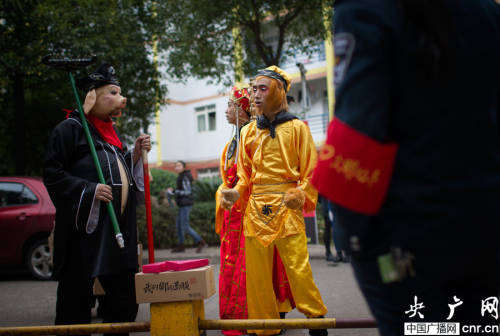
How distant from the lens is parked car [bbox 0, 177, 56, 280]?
895cm

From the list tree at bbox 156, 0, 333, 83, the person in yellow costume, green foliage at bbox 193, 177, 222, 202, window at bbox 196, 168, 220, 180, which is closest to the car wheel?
the person in yellow costume

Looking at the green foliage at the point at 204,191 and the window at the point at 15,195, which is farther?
the green foliage at the point at 204,191

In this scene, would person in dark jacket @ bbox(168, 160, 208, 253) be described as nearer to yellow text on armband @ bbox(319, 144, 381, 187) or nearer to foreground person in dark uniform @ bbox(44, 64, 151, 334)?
foreground person in dark uniform @ bbox(44, 64, 151, 334)

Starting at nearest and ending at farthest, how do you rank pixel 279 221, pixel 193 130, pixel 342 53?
1. pixel 342 53
2. pixel 279 221
3. pixel 193 130

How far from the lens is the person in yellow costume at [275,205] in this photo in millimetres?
4117

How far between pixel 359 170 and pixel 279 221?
276 centimetres

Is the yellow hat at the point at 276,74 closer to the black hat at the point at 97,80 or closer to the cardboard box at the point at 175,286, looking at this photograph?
the black hat at the point at 97,80

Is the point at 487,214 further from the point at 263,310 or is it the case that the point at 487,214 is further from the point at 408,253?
the point at 263,310

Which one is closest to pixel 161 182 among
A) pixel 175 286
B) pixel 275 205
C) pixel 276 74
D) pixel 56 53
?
pixel 56 53

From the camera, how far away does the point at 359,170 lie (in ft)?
4.89

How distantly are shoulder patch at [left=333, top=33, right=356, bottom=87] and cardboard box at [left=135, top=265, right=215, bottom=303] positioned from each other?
2108 millimetres

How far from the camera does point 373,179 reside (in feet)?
4.83

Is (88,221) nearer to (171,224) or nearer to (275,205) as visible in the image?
(275,205)

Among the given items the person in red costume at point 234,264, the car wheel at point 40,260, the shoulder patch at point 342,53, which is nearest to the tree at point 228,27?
the car wheel at point 40,260
